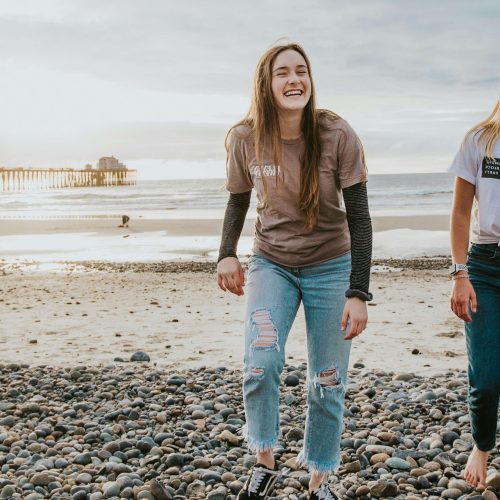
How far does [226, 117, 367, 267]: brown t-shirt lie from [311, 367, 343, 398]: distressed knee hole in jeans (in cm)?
53

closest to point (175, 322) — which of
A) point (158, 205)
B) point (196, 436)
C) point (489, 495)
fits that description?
point (196, 436)

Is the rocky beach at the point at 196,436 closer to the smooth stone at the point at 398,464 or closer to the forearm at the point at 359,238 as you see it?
the smooth stone at the point at 398,464

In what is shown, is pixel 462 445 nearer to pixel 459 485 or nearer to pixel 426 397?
pixel 459 485

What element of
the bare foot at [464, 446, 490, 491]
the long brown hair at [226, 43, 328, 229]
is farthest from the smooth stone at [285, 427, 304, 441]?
the long brown hair at [226, 43, 328, 229]

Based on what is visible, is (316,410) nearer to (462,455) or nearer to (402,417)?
(462,455)

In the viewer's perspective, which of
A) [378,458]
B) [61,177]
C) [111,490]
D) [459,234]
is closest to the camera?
[459,234]

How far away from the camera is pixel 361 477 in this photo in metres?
4.03

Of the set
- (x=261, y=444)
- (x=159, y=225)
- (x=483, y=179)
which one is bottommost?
(x=159, y=225)

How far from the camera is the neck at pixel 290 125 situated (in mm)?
3436

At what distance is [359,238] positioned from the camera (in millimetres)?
3328

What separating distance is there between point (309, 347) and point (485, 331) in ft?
2.84

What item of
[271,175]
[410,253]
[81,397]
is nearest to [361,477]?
[271,175]

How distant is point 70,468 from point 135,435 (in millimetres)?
599

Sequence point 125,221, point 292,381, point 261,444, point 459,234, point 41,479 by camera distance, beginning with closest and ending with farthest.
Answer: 1. point 261,444
2. point 459,234
3. point 41,479
4. point 292,381
5. point 125,221
